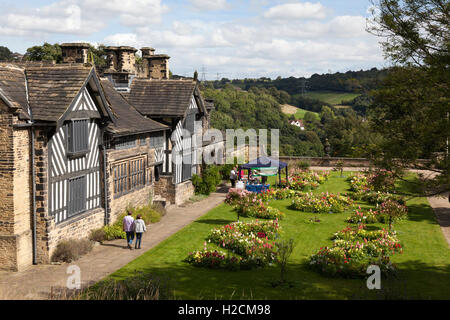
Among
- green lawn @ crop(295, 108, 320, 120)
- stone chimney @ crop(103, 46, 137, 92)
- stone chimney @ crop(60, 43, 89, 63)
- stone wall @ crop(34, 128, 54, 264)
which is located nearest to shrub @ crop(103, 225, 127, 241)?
stone wall @ crop(34, 128, 54, 264)

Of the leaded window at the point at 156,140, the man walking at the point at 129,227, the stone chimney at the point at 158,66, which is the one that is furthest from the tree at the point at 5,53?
the man walking at the point at 129,227

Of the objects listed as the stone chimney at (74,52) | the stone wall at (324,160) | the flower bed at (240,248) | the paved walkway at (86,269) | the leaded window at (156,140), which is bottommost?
the paved walkway at (86,269)

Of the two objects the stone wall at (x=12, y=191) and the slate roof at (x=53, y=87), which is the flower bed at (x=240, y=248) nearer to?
the stone wall at (x=12, y=191)

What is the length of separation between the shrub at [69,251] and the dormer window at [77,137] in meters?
3.21

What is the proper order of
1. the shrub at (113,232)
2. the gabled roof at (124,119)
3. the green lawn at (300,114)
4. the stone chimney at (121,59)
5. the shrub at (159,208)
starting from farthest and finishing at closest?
the green lawn at (300,114)
the stone chimney at (121,59)
the shrub at (159,208)
the gabled roof at (124,119)
the shrub at (113,232)

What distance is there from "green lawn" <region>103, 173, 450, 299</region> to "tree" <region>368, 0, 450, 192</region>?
11.7 feet

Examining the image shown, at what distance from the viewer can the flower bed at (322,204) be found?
82.4ft

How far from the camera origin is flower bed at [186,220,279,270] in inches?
612

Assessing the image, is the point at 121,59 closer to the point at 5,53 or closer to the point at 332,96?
the point at 5,53

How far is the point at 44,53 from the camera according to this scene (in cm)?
5472

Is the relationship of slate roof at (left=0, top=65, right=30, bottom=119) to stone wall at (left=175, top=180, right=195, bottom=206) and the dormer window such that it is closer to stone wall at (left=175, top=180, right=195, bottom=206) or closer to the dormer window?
the dormer window

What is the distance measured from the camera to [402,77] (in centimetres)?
1159

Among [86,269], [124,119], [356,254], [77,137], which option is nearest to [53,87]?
[77,137]
